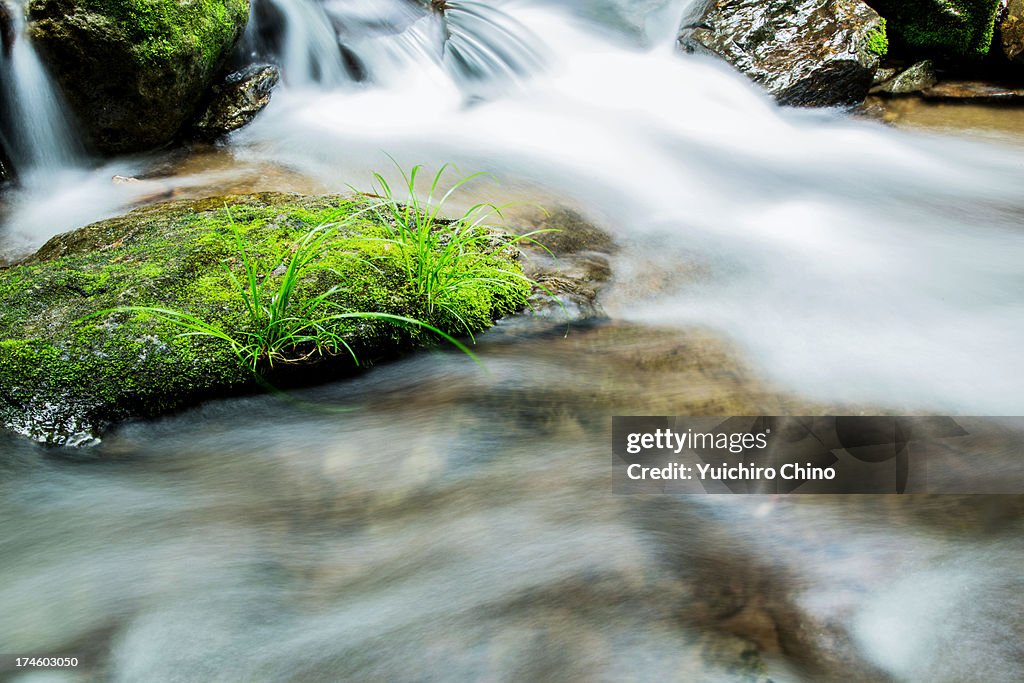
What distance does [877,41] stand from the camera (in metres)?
6.28

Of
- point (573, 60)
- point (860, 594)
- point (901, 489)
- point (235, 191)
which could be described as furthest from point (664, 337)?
point (573, 60)

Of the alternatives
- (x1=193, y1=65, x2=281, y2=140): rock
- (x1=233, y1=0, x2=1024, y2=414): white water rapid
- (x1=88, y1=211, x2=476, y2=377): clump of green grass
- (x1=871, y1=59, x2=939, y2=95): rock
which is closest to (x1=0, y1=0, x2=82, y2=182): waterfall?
(x1=193, y1=65, x2=281, y2=140): rock

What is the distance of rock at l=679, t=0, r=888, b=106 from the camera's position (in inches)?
245

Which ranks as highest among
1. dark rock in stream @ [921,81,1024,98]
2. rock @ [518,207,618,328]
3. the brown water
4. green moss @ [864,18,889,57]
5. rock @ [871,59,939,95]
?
green moss @ [864,18,889,57]

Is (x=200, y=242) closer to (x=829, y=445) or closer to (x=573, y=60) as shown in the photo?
(x=829, y=445)

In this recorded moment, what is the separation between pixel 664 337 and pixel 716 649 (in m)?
1.73

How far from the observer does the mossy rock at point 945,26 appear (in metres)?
6.69

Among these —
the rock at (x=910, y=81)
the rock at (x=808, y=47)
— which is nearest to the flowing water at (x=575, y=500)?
the rock at (x=808, y=47)

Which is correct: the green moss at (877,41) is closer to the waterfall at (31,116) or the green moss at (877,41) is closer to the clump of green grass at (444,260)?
the clump of green grass at (444,260)

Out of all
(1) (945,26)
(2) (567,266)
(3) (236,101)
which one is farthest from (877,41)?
(3) (236,101)

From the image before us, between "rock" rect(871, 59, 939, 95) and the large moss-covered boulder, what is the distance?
588cm

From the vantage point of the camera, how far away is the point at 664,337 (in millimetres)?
3533

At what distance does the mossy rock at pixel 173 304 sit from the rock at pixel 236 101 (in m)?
1.83

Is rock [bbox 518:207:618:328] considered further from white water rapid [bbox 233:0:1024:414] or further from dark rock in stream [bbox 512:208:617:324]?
white water rapid [bbox 233:0:1024:414]
